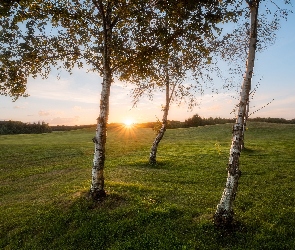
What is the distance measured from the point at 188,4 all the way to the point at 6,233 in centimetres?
1444

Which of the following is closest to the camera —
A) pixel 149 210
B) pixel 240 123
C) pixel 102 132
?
pixel 240 123

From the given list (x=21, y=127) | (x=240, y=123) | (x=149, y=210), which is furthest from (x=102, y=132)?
(x=21, y=127)

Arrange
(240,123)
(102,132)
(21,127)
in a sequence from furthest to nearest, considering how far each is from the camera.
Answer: (21,127) → (102,132) → (240,123)

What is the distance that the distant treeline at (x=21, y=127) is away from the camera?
289ft

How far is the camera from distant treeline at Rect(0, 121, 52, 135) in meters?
88.1

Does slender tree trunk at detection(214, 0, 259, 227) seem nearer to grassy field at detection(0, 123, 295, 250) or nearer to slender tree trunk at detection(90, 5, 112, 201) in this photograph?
grassy field at detection(0, 123, 295, 250)

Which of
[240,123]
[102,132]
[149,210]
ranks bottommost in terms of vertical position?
[149,210]

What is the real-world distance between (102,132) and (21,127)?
Answer: 86112 mm

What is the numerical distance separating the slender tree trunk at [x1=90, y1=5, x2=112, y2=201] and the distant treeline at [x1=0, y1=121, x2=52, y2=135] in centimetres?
8160

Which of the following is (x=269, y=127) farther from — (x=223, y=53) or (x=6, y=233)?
(x=6, y=233)

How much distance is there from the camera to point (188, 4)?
13.1 m

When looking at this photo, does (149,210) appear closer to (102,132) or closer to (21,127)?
(102,132)

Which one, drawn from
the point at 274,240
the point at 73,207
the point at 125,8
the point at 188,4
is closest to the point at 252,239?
the point at 274,240

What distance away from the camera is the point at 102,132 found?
52.2 feet
